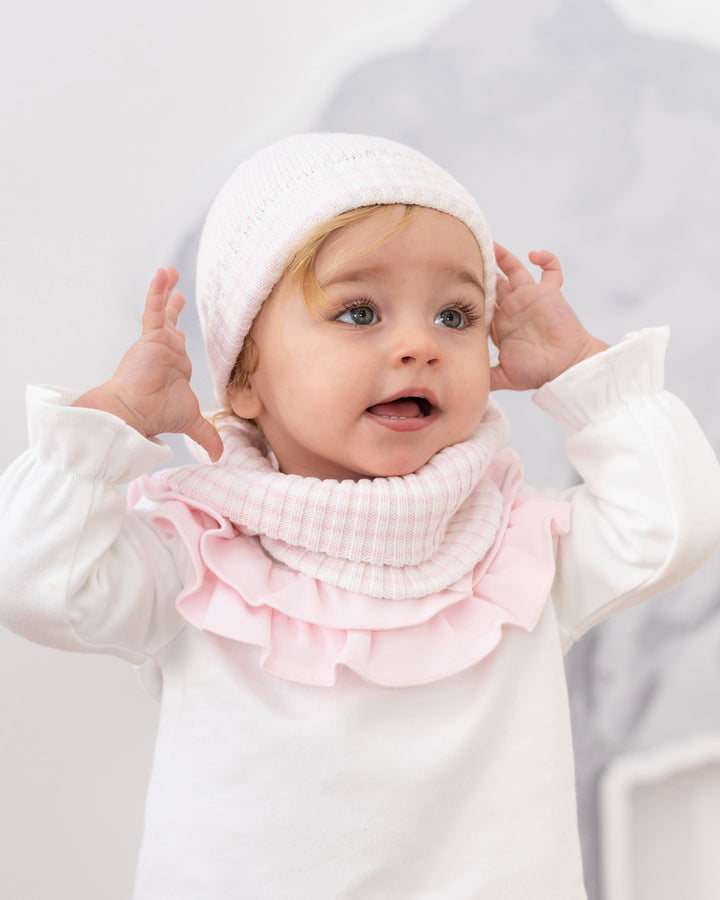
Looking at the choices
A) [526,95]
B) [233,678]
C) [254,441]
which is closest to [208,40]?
[526,95]

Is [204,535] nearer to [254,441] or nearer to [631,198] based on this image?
[254,441]

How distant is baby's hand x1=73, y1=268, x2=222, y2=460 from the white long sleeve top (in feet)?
0.16

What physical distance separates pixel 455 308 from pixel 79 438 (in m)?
0.41

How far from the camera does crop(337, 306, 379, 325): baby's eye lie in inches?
38.4

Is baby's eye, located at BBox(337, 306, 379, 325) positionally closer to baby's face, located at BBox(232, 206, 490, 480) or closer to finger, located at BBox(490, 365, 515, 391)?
baby's face, located at BBox(232, 206, 490, 480)

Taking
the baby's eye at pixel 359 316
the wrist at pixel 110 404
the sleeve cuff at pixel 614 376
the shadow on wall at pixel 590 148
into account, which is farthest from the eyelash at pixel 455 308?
the shadow on wall at pixel 590 148

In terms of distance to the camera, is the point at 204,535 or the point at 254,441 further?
the point at 254,441

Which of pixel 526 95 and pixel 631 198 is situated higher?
pixel 526 95

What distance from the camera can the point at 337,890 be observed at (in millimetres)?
895

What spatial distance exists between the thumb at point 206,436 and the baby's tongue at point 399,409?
6.5 inches

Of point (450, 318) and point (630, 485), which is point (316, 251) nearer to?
point (450, 318)

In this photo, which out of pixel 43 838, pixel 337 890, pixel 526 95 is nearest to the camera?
pixel 337 890

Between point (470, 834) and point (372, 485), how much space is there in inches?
13.6

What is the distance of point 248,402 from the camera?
1073 millimetres
